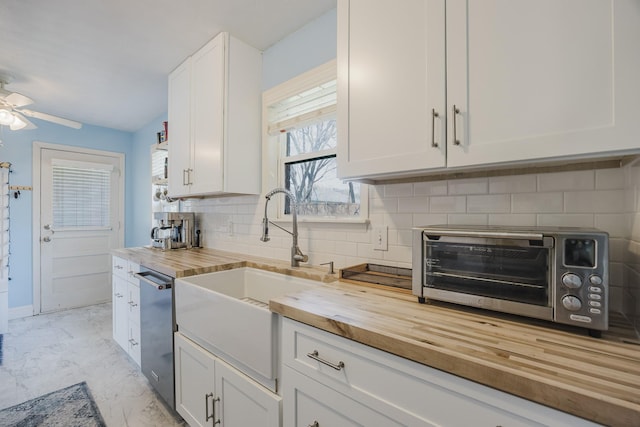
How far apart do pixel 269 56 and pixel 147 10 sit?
81 cm

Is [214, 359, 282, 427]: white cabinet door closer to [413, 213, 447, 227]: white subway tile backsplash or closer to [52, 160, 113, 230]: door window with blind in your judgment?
[413, 213, 447, 227]: white subway tile backsplash

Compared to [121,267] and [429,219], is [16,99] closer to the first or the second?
[121,267]

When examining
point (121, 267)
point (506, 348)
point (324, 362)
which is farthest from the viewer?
point (121, 267)

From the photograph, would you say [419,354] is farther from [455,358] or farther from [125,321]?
[125,321]

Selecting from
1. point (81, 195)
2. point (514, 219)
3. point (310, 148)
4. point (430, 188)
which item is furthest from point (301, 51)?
point (81, 195)

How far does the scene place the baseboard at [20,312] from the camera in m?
3.41

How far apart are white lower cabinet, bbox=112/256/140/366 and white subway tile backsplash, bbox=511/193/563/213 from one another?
93.7 inches

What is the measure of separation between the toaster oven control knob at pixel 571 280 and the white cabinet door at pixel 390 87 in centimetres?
48

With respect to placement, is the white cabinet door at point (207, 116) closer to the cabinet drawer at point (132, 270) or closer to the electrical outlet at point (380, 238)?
the cabinet drawer at point (132, 270)

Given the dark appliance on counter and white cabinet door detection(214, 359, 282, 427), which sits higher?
the dark appliance on counter

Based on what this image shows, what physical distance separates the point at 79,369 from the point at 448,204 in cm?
304

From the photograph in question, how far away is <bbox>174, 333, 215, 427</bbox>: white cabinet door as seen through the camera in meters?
1.40

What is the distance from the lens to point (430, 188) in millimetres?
1355

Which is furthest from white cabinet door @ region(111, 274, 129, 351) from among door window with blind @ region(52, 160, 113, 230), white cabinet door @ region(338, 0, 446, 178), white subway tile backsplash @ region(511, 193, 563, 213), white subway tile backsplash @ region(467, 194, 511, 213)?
white subway tile backsplash @ region(511, 193, 563, 213)
